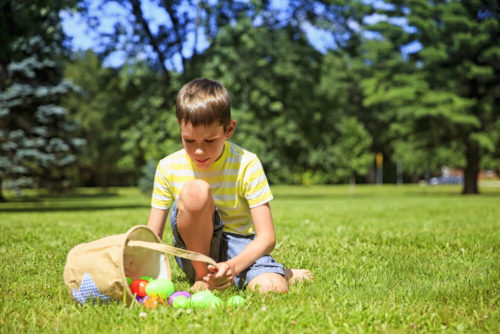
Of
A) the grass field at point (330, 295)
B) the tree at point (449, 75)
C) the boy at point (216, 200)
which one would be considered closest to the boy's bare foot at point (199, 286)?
the boy at point (216, 200)

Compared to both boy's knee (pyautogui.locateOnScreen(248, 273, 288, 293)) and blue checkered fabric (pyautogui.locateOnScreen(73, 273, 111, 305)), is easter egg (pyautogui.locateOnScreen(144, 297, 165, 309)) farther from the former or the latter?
boy's knee (pyautogui.locateOnScreen(248, 273, 288, 293))

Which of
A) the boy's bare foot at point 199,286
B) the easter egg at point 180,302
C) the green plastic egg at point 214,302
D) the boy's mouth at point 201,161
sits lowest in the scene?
the boy's bare foot at point 199,286

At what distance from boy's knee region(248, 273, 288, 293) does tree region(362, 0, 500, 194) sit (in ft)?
56.2

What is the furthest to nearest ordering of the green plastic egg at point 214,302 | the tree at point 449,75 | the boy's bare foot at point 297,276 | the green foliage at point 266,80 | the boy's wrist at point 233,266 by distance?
the tree at point 449,75 → the green foliage at point 266,80 → the boy's bare foot at point 297,276 → the boy's wrist at point 233,266 → the green plastic egg at point 214,302

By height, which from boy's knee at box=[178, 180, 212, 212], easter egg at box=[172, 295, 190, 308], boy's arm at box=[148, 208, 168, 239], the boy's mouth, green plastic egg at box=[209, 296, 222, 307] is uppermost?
the boy's mouth

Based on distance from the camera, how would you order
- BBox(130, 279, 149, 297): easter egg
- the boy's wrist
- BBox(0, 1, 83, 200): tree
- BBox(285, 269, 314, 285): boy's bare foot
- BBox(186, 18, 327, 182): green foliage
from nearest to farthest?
the boy's wrist < BBox(130, 279, 149, 297): easter egg < BBox(285, 269, 314, 285): boy's bare foot < BBox(186, 18, 327, 182): green foliage < BBox(0, 1, 83, 200): tree

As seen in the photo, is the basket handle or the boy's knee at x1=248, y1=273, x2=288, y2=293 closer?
the basket handle

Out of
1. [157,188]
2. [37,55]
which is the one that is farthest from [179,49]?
[157,188]

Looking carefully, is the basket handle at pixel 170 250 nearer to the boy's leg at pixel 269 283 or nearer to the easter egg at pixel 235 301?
the easter egg at pixel 235 301

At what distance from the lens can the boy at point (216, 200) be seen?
254 cm

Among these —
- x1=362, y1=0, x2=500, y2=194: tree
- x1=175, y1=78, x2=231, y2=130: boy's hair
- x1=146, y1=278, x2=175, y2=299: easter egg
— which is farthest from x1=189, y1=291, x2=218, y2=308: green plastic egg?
x1=362, y1=0, x2=500, y2=194: tree

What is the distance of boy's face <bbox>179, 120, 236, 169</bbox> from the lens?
255 cm

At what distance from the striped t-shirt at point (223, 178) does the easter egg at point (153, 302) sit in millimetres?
627

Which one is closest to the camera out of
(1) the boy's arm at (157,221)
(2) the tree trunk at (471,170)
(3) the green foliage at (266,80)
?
(1) the boy's arm at (157,221)
